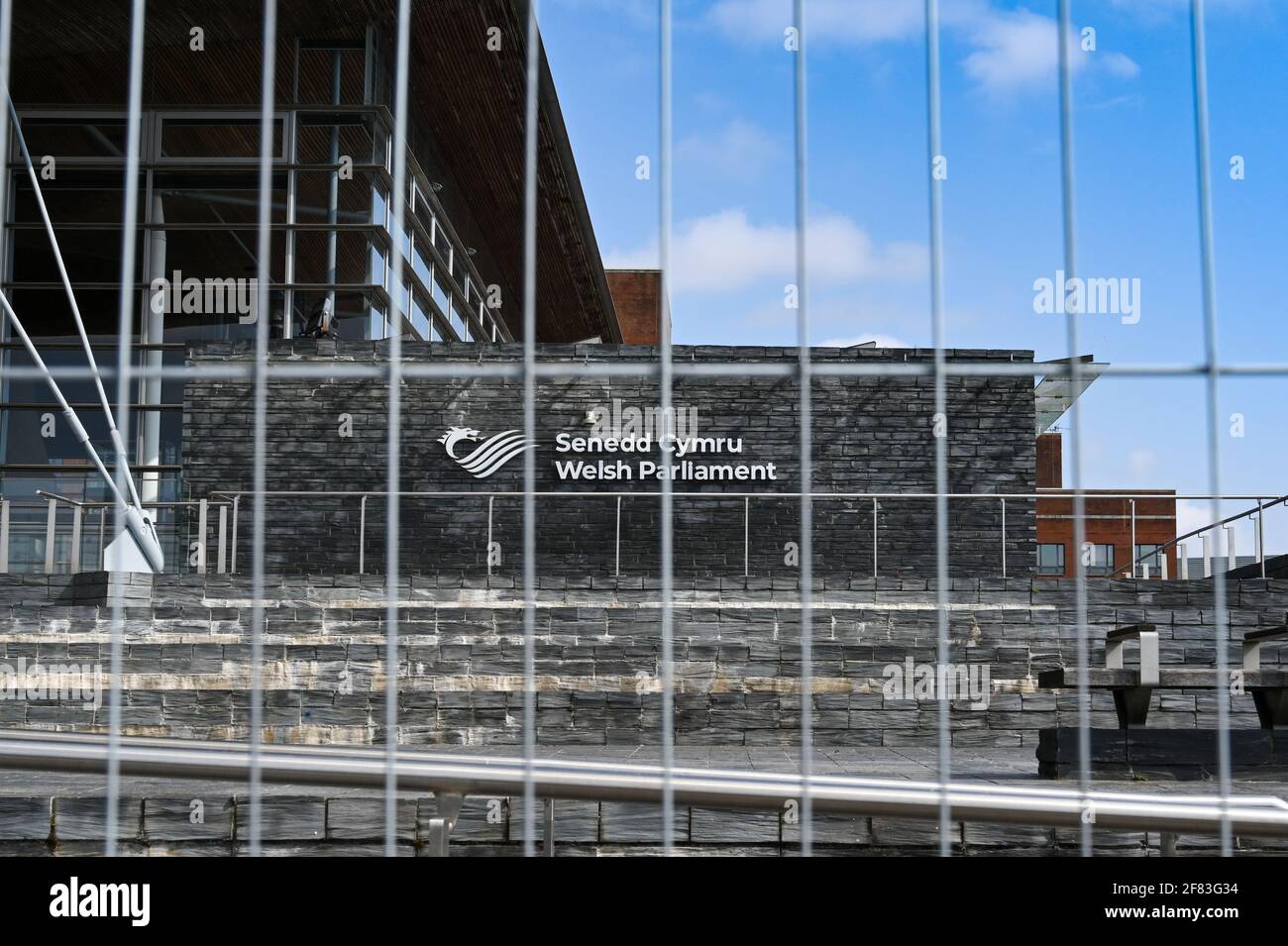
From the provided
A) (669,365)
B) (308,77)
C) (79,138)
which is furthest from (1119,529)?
(669,365)

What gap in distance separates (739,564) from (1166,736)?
9.77 meters

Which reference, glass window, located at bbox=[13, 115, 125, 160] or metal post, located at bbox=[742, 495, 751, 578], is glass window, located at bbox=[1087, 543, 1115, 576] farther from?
glass window, located at bbox=[13, 115, 125, 160]

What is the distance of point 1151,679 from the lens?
7.85 meters

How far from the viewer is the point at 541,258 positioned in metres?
25.5

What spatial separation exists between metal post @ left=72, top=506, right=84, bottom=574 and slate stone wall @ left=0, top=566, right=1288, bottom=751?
2.44 metres

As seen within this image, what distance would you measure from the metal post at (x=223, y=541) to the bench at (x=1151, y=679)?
9.88m

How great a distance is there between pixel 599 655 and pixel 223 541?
6.12m

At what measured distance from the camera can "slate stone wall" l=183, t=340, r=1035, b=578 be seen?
1756 centimetres

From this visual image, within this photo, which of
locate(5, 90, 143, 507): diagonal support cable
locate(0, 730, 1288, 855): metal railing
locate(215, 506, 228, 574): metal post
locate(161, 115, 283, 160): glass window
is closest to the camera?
locate(0, 730, 1288, 855): metal railing

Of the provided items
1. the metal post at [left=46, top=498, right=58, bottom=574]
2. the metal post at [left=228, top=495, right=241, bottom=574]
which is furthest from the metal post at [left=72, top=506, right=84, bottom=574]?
the metal post at [left=228, top=495, right=241, bottom=574]

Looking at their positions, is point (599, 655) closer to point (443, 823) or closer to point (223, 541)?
point (223, 541)

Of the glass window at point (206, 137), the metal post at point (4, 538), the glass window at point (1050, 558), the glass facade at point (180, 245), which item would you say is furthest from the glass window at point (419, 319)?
the glass window at point (1050, 558)

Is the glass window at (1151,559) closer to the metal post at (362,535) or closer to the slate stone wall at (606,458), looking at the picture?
the slate stone wall at (606,458)
